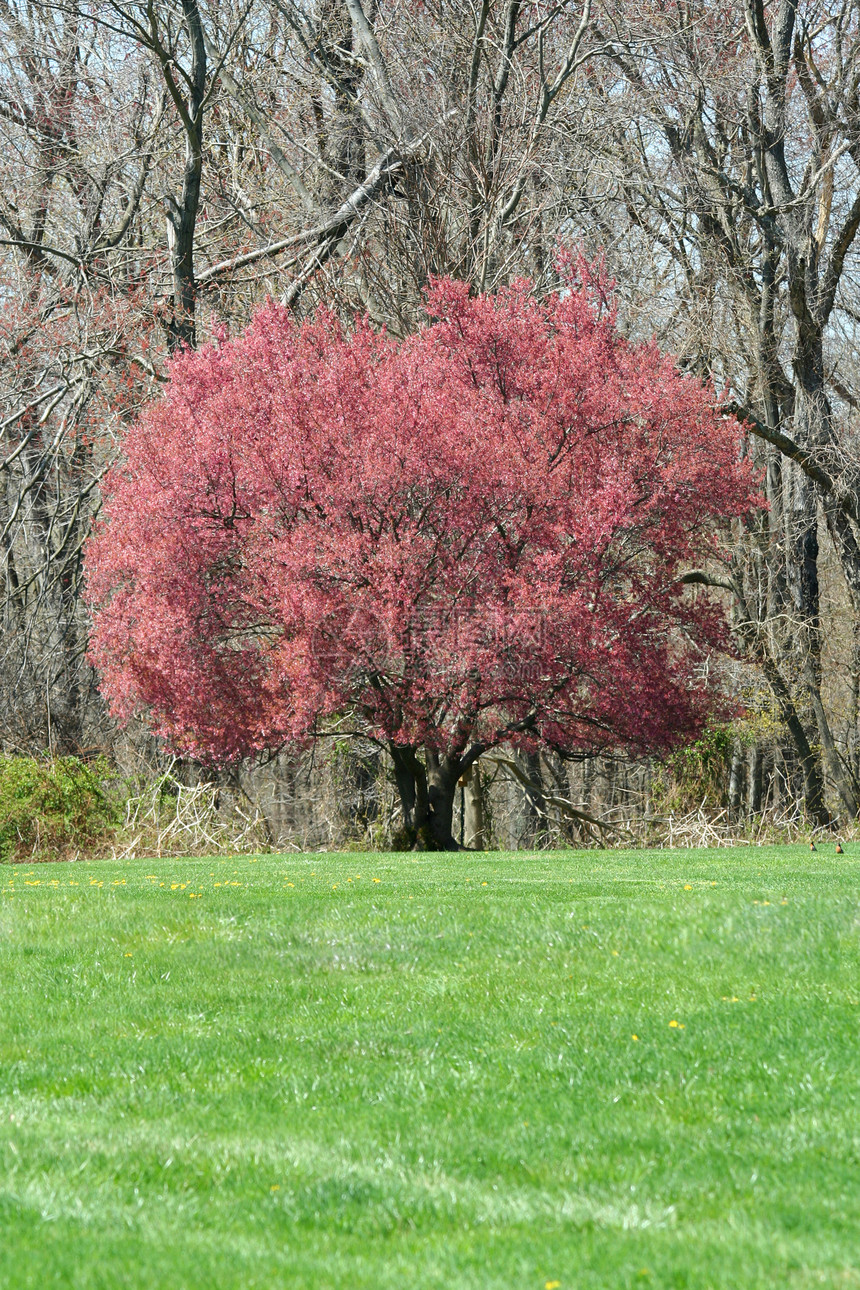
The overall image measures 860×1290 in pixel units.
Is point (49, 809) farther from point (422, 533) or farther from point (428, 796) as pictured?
point (422, 533)

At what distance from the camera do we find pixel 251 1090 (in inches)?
191

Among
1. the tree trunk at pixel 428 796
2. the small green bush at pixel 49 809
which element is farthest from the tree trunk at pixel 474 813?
the small green bush at pixel 49 809

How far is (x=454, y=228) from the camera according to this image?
19.3m

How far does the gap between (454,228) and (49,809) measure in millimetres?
9955

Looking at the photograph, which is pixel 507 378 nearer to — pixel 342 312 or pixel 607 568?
pixel 607 568

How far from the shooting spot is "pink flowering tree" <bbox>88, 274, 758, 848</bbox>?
14.6 metres

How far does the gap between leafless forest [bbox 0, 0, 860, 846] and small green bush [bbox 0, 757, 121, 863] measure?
1.28 m

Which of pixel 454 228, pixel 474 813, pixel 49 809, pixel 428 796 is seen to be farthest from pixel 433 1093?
pixel 454 228

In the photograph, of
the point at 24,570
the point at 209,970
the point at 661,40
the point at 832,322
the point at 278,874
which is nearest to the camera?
the point at 209,970

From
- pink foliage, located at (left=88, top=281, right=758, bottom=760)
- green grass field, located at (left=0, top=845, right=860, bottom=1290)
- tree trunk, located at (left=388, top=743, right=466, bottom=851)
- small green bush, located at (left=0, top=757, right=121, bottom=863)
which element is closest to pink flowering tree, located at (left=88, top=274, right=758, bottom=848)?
pink foliage, located at (left=88, top=281, right=758, bottom=760)

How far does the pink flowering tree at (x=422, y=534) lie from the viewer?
14648mm

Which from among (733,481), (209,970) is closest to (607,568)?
(733,481)

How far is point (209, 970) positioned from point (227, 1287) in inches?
149

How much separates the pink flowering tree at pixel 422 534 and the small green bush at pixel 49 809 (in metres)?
1.92
